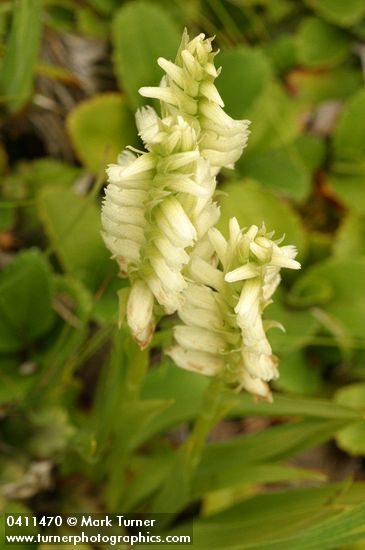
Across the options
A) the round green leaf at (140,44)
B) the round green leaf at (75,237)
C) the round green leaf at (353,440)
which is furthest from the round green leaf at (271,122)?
the round green leaf at (353,440)

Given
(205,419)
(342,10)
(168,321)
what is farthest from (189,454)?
(342,10)

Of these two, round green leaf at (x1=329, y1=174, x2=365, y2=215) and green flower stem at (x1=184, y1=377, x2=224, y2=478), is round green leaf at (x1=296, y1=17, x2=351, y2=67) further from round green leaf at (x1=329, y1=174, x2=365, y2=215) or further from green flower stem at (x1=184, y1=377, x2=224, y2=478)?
green flower stem at (x1=184, y1=377, x2=224, y2=478)

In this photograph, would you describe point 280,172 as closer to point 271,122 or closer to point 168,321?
point 271,122

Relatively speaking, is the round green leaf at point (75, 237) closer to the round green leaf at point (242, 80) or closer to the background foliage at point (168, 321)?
the background foliage at point (168, 321)

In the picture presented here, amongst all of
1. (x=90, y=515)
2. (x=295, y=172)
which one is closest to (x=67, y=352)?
(x=90, y=515)

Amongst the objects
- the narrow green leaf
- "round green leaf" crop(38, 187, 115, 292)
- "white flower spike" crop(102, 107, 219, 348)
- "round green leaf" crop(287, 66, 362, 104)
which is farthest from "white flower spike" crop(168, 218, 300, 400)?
"round green leaf" crop(287, 66, 362, 104)

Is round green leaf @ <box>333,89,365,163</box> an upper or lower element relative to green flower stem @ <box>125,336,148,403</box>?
upper

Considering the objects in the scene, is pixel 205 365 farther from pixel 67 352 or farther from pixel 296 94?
pixel 296 94
